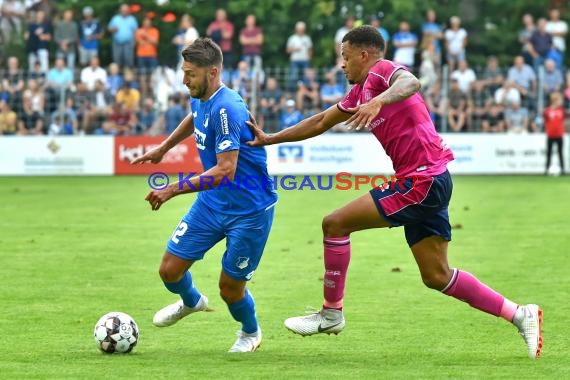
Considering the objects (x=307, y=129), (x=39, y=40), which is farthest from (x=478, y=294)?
(x=39, y=40)

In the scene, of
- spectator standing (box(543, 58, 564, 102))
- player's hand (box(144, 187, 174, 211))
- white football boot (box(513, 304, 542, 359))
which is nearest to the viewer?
player's hand (box(144, 187, 174, 211))

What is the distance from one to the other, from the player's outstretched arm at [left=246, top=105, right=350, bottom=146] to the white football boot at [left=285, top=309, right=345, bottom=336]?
122cm

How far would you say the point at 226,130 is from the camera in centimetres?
795

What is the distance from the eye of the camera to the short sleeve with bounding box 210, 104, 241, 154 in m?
7.91

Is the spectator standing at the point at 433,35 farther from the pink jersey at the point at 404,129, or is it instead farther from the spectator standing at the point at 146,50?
the pink jersey at the point at 404,129

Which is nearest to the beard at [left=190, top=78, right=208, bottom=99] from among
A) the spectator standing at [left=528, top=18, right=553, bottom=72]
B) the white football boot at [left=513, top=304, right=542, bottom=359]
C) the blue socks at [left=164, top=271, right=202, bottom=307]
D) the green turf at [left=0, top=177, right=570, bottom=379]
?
the blue socks at [left=164, top=271, right=202, bottom=307]

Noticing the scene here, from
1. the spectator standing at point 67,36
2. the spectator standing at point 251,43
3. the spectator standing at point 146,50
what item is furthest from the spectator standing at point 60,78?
the spectator standing at point 251,43

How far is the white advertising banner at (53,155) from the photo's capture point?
28.7m

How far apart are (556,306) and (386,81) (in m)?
3.28

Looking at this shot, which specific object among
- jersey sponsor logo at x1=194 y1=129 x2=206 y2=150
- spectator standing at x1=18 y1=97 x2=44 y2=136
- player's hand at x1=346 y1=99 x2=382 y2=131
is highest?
player's hand at x1=346 y1=99 x2=382 y2=131

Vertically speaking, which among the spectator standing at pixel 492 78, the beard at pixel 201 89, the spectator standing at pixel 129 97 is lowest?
the spectator standing at pixel 129 97

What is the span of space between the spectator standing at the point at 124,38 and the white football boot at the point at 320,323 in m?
23.3

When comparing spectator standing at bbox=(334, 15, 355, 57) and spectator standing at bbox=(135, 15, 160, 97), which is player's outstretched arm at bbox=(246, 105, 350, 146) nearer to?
spectator standing at bbox=(334, 15, 355, 57)

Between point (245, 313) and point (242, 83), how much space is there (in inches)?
836
